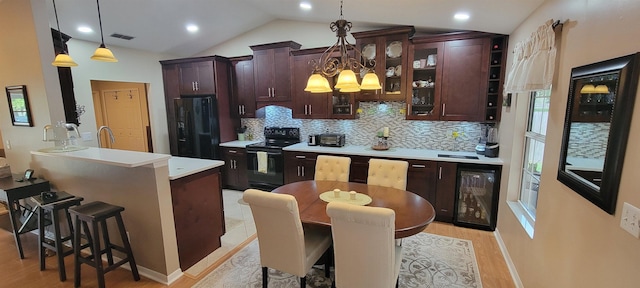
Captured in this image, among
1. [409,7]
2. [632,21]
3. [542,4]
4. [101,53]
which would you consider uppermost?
[409,7]

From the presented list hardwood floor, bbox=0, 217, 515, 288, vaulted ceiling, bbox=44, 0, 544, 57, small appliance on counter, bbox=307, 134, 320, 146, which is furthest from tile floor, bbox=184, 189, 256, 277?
vaulted ceiling, bbox=44, 0, 544, 57

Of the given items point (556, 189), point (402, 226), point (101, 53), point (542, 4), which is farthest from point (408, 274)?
point (101, 53)

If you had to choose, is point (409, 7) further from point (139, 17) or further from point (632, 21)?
point (139, 17)

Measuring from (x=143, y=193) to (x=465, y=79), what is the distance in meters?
3.73

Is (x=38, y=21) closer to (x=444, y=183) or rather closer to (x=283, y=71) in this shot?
(x=283, y=71)

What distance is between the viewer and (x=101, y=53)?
2.37 metres

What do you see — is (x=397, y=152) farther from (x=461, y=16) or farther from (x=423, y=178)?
(x=461, y=16)

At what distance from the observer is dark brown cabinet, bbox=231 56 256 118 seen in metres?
4.71

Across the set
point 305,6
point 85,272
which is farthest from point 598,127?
point 85,272

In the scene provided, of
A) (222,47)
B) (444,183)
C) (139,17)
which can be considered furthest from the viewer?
(222,47)

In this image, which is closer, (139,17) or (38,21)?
(38,21)

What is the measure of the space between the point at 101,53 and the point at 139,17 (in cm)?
182

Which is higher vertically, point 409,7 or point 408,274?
point 409,7

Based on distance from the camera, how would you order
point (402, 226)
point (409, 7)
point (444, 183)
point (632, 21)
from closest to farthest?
point (632, 21)
point (402, 226)
point (409, 7)
point (444, 183)
